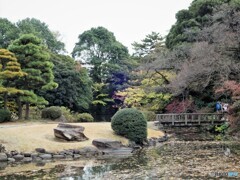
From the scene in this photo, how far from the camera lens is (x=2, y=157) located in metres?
14.0

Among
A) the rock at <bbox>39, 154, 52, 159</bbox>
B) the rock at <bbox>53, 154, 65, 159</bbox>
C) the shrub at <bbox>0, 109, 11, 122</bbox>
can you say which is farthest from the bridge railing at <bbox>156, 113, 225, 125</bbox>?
the rock at <bbox>39, 154, 52, 159</bbox>

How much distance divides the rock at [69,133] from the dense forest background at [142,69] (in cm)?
782

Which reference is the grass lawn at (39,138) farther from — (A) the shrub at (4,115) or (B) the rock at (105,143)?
(A) the shrub at (4,115)

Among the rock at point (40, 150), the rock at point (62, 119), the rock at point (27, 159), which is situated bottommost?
the rock at point (27, 159)

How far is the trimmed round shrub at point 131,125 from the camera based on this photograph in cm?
1914

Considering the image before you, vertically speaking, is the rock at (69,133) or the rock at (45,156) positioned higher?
the rock at (69,133)

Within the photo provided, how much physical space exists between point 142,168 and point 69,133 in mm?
6984

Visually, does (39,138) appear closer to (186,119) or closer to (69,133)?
(69,133)

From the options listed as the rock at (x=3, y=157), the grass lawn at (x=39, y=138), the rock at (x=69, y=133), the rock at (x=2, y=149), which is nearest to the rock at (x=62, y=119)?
the grass lawn at (x=39, y=138)

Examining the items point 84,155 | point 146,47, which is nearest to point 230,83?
point 84,155

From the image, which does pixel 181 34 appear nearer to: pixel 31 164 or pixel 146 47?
pixel 146 47

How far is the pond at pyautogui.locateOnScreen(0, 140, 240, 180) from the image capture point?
32.6 feet

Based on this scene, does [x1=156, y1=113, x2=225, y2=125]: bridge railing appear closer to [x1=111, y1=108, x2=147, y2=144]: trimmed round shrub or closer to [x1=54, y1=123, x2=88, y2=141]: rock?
[x1=111, y1=108, x2=147, y2=144]: trimmed round shrub

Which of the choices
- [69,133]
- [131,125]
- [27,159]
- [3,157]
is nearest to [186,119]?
[131,125]
